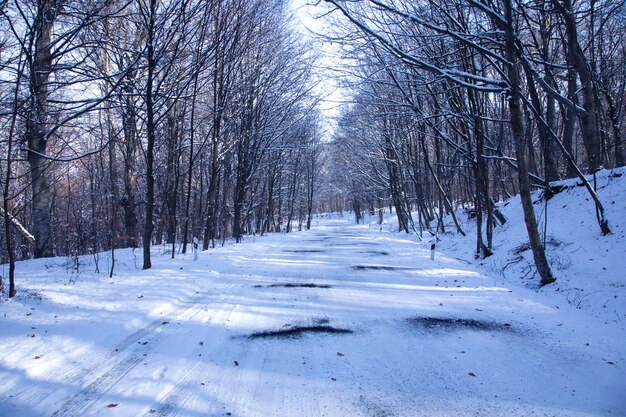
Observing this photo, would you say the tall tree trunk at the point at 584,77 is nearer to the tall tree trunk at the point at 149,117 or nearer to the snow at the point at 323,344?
the snow at the point at 323,344

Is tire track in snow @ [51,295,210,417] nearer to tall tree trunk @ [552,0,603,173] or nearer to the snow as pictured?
the snow

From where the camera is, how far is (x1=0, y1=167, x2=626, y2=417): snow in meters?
3.25

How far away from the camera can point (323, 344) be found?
459 cm

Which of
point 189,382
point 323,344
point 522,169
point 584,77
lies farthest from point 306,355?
point 584,77

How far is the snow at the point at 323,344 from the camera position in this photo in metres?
3.25

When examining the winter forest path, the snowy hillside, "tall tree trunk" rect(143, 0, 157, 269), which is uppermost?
"tall tree trunk" rect(143, 0, 157, 269)

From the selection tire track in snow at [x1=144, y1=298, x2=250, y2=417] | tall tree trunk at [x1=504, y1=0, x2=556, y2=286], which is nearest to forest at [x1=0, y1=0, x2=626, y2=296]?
tall tree trunk at [x1=504, y1=0, x2=556, y2=286]

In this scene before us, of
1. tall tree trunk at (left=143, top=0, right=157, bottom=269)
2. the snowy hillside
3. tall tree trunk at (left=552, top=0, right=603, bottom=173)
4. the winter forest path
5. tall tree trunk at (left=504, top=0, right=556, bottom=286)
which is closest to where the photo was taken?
the winter forest path

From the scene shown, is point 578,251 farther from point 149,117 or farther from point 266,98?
point 266,98

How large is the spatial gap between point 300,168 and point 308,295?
104 ft

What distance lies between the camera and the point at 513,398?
10.8ft

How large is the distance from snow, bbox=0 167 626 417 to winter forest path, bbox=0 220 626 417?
0.06 ft

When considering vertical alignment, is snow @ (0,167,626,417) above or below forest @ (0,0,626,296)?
below

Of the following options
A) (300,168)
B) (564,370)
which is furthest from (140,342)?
(300,168)
